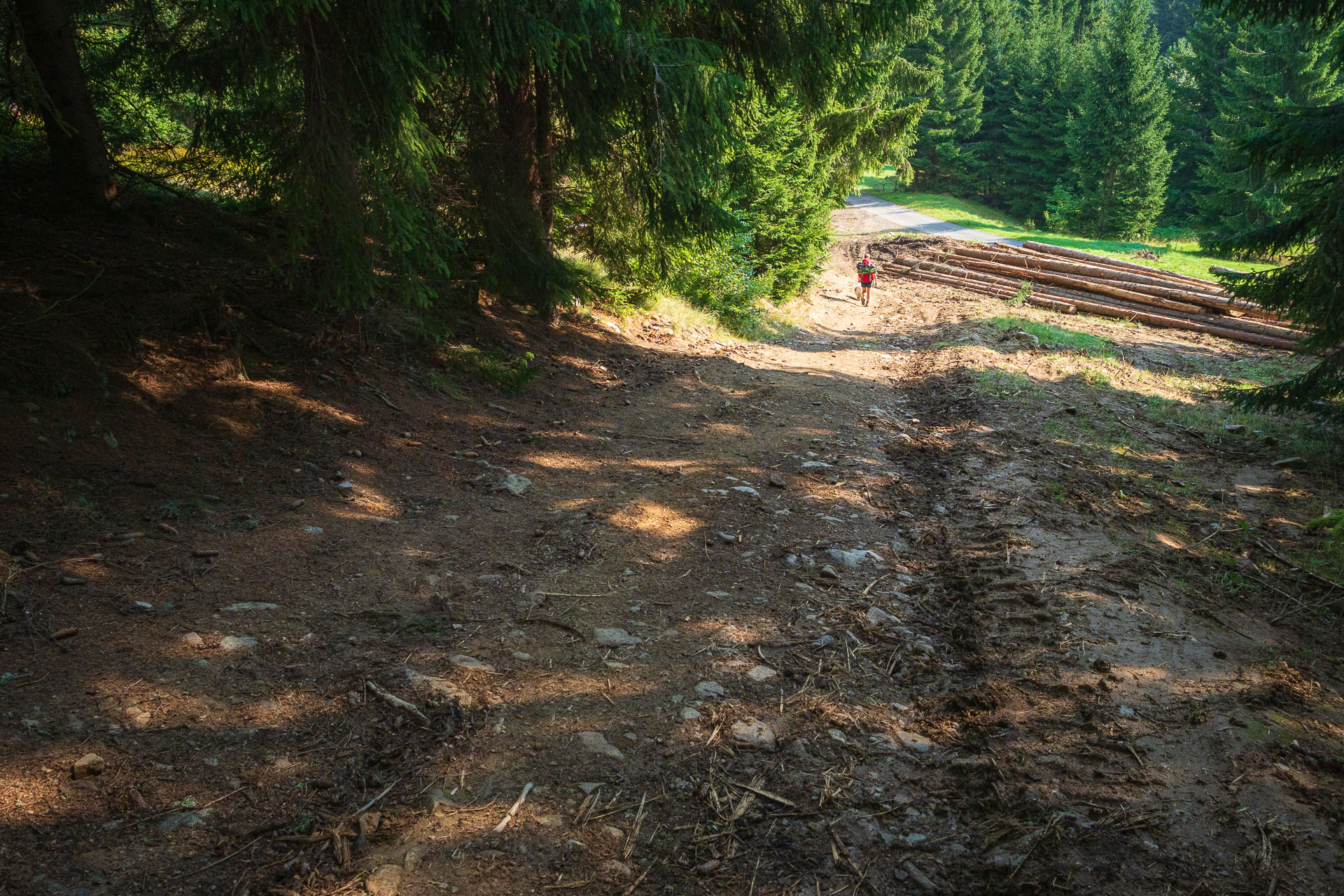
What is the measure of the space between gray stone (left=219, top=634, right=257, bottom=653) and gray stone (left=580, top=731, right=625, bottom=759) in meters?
1.68

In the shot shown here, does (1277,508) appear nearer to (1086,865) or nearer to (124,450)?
(1086,865)

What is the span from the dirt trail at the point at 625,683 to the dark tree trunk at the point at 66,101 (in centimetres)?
243

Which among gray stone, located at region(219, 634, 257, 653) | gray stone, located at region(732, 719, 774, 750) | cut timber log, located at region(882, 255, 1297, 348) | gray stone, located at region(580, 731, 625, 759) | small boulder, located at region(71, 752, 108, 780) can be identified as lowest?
gray stone, located at region(732, 719, 774, 750)

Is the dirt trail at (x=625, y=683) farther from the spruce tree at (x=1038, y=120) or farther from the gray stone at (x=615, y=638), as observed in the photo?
the spruce tree at (x=1038, y=120)

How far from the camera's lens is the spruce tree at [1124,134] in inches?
1438

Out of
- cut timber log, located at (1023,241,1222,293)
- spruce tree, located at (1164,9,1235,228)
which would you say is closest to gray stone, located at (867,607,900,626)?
cut timber log, located at (1023,241,1222,293)

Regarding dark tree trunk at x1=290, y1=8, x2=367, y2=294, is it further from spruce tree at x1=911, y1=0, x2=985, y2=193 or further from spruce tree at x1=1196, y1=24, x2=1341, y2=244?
spruce tree at x1=911, y1=0, x2=985, y2=193

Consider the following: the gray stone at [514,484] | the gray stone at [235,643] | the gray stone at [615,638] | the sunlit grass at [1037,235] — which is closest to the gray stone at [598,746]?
the gray stone at [615,638]

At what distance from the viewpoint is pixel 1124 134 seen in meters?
37.2

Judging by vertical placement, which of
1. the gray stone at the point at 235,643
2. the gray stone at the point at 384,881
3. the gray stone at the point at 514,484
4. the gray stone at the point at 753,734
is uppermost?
the gray stone at the point at 235,643

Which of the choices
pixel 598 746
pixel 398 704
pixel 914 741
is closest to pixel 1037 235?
pixel 914 741

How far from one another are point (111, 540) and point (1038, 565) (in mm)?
5766

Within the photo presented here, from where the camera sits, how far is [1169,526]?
19.9 ft

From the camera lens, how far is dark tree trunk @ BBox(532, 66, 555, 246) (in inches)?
347
